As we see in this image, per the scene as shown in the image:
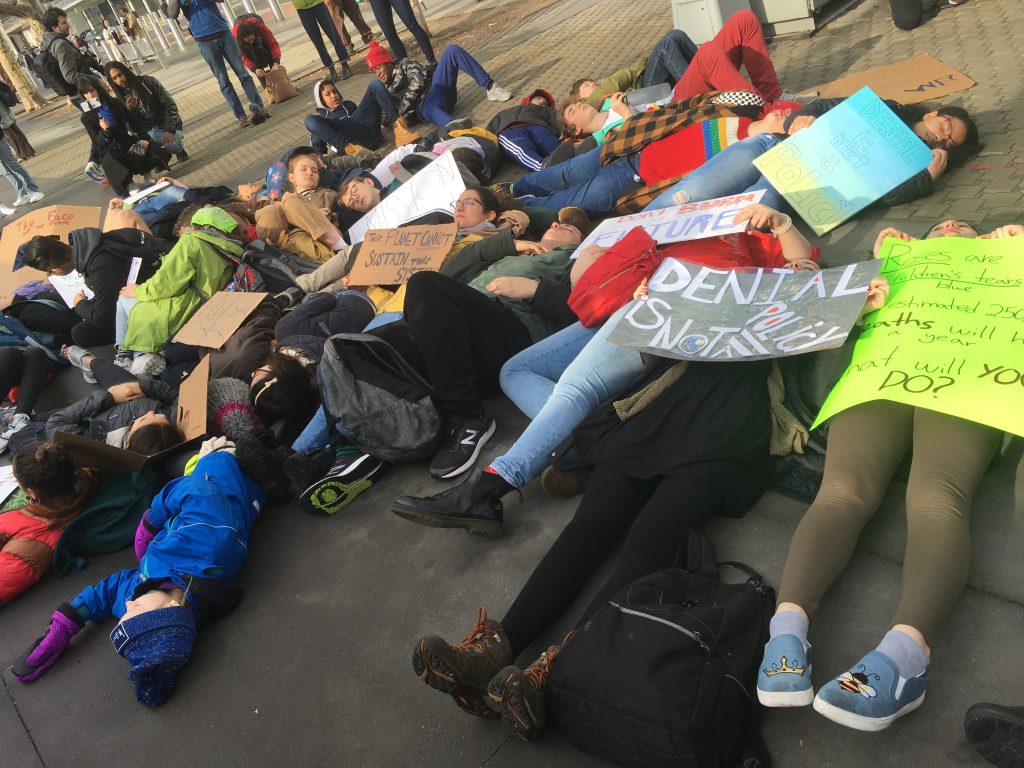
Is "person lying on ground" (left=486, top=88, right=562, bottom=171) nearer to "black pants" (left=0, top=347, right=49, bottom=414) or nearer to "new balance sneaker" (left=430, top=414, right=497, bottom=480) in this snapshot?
"new balance sneaker" (left=430, top=414, right=497, bottom=480)

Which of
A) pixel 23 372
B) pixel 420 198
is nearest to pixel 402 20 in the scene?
pixel 420 198

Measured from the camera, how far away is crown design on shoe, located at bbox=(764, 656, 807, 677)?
1.86 metres

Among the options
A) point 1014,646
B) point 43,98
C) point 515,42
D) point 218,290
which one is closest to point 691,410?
point 1014,646

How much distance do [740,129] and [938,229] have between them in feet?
6.75

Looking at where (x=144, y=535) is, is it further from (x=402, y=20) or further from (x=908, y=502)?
(x=402, y=20)

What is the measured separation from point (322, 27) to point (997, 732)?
1203 centimetres

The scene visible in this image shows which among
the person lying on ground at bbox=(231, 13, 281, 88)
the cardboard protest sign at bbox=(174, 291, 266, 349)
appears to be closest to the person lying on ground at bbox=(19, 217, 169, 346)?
the cardboard protest sign at bbox=(174, 291, 266, 349)

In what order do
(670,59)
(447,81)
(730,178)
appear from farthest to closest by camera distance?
(447,81)
(670,59)
(730,178)

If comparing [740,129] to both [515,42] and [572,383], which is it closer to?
[572,383]

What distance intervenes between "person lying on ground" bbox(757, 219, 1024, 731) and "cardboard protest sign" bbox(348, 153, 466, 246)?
3594 millimetres

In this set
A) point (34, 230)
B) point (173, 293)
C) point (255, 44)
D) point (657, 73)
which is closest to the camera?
point (173, 293)

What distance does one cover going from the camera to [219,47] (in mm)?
10680

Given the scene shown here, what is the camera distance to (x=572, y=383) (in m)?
2.93

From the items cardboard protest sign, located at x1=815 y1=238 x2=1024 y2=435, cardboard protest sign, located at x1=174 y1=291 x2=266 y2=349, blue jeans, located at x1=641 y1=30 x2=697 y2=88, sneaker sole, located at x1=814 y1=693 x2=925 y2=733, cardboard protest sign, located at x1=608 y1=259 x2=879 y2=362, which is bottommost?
sneaker sole, located at x1=814 y1=693 x2=925 y2=733
